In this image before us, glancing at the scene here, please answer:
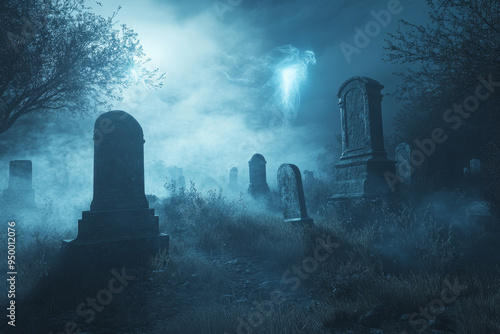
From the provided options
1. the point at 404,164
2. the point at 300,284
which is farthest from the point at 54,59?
the point at 404,164

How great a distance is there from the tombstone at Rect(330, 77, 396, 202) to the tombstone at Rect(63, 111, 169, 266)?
217 inches

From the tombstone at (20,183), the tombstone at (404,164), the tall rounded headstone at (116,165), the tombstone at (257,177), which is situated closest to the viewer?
the tall rounded headstone at (116,165)

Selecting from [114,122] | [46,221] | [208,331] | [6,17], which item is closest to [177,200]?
[46,221]

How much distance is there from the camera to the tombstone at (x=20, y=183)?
1336 centimetres

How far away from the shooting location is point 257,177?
1452cm

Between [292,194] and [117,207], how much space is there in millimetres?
4471

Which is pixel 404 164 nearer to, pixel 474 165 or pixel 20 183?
pixel 474 165

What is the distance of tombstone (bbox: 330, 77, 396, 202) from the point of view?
26.3 ft

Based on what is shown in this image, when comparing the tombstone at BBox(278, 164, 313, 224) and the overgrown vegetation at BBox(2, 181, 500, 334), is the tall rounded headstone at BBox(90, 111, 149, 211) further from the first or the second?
the tombstone at BBox(278, 164, 313, 224)

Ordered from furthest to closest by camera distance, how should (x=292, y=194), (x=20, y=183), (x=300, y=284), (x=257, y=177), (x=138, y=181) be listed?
(x=257, y=177) < (x=20, y=183) < (x=292, y=194) < (x=138, y=181) < (x=300, y=284)

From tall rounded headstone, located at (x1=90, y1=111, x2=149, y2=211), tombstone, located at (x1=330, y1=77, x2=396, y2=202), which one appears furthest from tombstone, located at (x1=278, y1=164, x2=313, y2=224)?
tall rounded headstone, located at (x1=90, y1=111, x2=149, y2=211)

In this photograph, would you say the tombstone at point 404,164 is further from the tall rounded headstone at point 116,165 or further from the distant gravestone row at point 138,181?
the tall rounded headstone at point 116,165

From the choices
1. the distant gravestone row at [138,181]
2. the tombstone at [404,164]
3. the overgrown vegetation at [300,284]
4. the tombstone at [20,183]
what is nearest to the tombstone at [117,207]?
the distant gravestone row at [138,181]

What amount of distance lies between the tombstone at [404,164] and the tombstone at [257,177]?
239 inches
